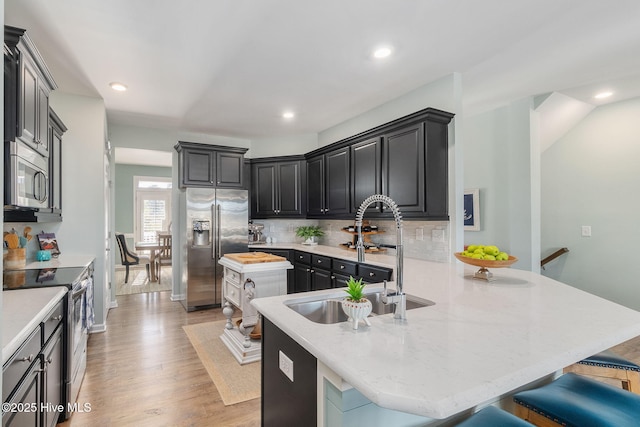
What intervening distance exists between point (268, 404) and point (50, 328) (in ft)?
4.12

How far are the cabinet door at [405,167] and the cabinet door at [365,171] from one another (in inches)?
4.4

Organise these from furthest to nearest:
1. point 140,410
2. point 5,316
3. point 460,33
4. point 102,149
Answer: point 102,149
point 460,33
point 140,410
point 5,316

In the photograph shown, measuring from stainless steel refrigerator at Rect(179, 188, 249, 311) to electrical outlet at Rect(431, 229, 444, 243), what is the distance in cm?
281

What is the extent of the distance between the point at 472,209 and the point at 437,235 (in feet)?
4.58

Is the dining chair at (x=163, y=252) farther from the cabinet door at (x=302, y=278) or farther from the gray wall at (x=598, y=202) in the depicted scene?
the gray wall at (x=598, y=202)

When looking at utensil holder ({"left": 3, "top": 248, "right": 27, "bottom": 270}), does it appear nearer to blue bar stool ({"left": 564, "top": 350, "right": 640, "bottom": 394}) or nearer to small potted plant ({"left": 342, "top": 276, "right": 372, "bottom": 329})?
small potted plant ({"left": 342, "top": 276, "right": 372, "bottom": 329})

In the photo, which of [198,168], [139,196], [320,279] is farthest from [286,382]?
[139,196]

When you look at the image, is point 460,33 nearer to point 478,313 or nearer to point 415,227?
point 415,227

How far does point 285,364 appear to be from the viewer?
1415 mm

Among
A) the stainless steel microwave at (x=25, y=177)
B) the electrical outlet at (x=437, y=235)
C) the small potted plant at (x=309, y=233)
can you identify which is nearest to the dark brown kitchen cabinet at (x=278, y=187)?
the small potted plant at (x=309, y=233)

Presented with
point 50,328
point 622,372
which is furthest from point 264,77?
point 622,372

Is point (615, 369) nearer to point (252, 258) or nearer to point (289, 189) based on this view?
point (252, 258)

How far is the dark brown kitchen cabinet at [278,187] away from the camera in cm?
518

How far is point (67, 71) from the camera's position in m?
3.10
